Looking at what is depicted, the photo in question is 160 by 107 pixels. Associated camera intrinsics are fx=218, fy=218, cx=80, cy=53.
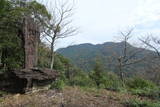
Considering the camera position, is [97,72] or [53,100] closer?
[53,100]

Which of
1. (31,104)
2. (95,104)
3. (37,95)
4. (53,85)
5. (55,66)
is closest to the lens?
(31,104)

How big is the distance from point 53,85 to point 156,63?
72.8 feet

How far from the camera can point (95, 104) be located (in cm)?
728

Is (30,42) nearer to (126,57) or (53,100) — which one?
(53,100)

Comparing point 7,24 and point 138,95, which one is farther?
point 7,24

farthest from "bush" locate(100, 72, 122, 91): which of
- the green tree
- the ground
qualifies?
the ground

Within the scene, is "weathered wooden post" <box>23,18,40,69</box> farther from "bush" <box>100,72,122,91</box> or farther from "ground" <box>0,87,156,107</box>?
"bush" <box>100,72,122,91</box>

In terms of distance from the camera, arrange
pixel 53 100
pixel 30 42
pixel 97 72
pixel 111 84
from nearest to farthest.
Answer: pixel 53 100
pixel 30 42
pixel 111 84
pixel 97 72

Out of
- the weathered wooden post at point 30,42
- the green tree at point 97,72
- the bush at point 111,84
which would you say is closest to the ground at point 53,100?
the weathered wooden post at point 30,42

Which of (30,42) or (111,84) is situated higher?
(30,42)

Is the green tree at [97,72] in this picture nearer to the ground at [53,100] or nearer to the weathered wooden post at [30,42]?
the weathered wooden post at [30,42]

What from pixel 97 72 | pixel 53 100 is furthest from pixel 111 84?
pixel 53 100

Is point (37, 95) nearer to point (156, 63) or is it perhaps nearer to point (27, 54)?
point (27, 54)

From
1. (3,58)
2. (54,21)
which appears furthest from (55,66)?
(3,58)
